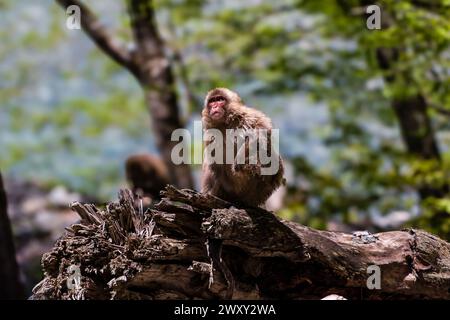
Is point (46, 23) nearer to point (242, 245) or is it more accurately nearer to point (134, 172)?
point (134, 172)

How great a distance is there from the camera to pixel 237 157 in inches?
219

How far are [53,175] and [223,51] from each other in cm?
883

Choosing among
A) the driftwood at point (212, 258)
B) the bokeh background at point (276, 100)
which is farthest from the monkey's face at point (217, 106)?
the bokeh background at point (276, 100)

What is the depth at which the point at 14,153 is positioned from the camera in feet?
67.7

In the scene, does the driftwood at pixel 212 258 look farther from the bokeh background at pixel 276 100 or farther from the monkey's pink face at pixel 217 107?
the bokeh background at pixel 276 100

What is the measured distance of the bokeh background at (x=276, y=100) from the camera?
9.38m

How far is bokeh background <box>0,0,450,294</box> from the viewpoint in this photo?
9383 millimetres

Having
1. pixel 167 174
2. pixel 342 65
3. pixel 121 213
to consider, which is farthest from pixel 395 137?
pixel 121 213

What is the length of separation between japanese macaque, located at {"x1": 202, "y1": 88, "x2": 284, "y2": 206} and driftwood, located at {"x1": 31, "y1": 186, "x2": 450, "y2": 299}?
1.68ft

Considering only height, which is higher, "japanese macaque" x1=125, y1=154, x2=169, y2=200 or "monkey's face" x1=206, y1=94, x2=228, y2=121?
"monkey's face" x1=206, y1=94, x2=228, y2=121

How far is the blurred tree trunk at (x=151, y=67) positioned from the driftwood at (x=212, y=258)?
6671mm

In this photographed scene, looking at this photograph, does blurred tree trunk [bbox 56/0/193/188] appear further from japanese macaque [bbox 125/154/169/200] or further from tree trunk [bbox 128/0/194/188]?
japanese macaque [bbox 125/154/169/200]

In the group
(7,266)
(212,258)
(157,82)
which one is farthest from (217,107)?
(157,82)

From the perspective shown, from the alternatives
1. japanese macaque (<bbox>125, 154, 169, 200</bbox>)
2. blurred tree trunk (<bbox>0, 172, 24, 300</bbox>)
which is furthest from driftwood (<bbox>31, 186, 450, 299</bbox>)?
japanese macaque (<bbox>125, 154, 169, 200</bbox>)
